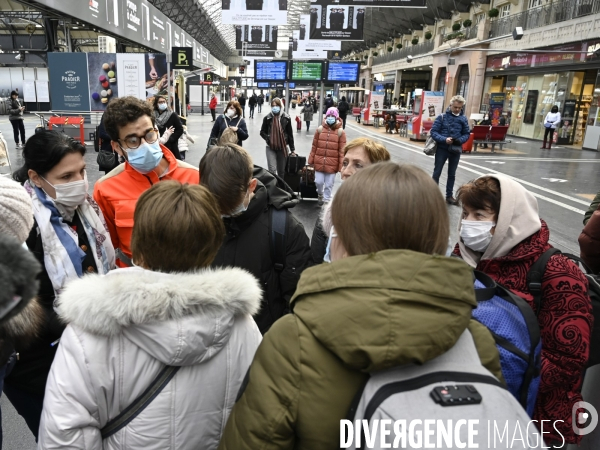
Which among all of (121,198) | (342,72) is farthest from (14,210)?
(342,72)

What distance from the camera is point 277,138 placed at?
912 centimetres

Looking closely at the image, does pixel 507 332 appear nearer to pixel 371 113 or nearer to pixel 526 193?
pixel 526 193

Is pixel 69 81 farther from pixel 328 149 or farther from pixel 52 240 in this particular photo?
pixel 52 240

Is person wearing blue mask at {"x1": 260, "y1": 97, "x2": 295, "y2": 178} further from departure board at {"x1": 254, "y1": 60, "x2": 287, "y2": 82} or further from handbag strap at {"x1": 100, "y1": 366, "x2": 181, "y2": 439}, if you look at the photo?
departure board at {"x1": 254, "y1": 60, "x2": 287, "y2": 82}

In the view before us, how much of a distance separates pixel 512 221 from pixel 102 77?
15447mm

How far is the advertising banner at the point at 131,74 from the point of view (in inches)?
569

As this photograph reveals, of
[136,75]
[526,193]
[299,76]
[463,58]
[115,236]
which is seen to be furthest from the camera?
[463,58]

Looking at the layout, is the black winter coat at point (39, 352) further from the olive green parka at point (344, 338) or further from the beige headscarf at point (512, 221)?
the beige headscarf at point (512, 221)

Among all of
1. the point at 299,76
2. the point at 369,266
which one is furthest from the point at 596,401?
the point at 299,76

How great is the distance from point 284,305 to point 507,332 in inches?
46.8

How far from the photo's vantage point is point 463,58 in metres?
31.1

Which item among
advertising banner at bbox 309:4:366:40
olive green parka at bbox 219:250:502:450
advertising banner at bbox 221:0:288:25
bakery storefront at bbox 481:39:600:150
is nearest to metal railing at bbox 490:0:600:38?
bakery storefront at bbox 481:39:600:150

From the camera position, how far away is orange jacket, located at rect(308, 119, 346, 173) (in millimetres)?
7887

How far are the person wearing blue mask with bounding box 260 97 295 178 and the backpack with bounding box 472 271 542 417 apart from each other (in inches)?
306
